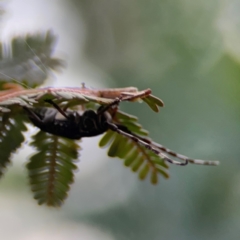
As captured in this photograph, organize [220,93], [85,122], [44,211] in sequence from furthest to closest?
[220,93], [44,211], [85,122]


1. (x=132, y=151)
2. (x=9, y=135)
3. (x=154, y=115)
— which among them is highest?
(x=154, y=115)

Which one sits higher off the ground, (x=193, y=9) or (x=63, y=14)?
(x=193, y=9)

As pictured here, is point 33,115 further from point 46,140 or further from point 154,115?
point 154,115

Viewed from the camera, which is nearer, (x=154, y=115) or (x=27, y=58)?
(x=27, y=58)

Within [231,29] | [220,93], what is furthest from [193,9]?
[220,93]

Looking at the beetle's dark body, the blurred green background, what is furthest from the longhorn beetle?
the blurred green background

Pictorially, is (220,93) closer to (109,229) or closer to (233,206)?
(233,206)

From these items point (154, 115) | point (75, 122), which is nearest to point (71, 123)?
point (75, 122)
